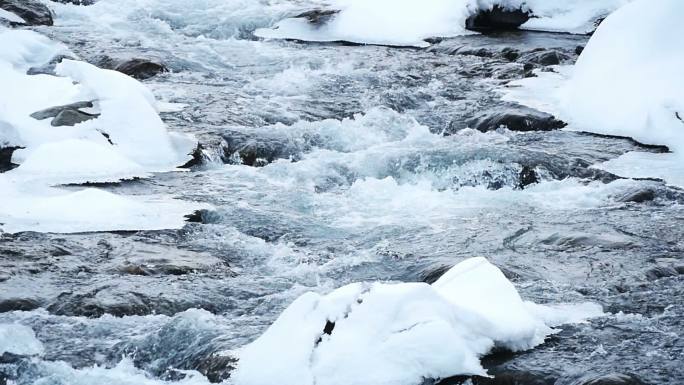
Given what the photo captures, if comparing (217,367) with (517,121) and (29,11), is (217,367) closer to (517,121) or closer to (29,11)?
(517,121)

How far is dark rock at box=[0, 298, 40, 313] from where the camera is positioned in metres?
5.48

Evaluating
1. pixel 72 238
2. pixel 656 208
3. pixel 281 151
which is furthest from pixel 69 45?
pixel 656 208

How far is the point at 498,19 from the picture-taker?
621 inches

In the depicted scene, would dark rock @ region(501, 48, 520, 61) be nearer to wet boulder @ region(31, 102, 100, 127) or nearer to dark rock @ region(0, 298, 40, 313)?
wet boulder @ region(31, 102, 100, 127)

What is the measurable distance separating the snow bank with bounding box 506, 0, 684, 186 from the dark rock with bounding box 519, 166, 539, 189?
725mm

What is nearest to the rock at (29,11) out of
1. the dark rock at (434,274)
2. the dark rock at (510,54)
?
the dark rock at (510,54)

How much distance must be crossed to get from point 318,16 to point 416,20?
1671mm

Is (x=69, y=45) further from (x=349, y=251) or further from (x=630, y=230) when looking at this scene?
(x=630, y=230)

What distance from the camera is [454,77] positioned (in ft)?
40.9

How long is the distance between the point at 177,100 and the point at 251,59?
2.71 metres

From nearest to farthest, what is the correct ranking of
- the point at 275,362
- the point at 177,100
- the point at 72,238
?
the point at 275,362, the point at 72,238, the point at 177,100

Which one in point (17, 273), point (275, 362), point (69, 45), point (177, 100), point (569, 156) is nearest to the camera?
point (275, 362)

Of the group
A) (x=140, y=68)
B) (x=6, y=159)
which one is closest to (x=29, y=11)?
(x=140, y=68)

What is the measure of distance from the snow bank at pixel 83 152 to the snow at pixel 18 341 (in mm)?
1777
